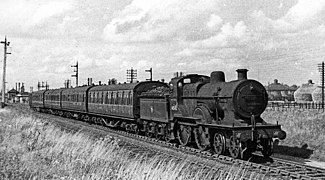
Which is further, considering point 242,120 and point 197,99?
point 197,99

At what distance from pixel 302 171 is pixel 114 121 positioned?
16839 mm

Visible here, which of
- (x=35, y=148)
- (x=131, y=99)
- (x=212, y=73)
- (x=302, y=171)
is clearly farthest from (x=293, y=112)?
(x=35, y=148)

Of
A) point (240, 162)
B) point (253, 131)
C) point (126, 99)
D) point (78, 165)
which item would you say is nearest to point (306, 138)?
point (253, 131)

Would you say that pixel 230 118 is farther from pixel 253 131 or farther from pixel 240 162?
pixel 240 162

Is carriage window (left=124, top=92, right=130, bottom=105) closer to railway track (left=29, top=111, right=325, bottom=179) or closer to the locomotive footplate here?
railway track (left=29, top=111, right=325, bottom=179)

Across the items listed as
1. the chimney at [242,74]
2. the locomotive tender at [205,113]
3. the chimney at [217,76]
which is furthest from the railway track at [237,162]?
the chimney at [242,74]

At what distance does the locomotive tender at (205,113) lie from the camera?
13.3m

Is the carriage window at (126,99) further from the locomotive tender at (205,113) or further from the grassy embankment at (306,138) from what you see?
the grassy embankment at (306,138)

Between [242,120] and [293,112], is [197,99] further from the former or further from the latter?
[293,112]

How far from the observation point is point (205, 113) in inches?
556

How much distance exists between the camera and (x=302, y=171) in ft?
36.7

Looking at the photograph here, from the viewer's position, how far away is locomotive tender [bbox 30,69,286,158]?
43.5 feet

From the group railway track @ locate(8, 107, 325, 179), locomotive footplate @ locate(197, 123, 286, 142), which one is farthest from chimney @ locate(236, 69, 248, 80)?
railway track @ locate(8, 107, 325, 179)

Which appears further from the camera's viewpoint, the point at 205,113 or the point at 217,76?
the point at 217,76
